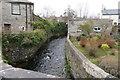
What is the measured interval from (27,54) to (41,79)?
15116 mm

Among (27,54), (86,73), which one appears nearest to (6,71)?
(86,73)

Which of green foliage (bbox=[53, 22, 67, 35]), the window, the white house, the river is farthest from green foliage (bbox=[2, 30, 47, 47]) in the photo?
the white house

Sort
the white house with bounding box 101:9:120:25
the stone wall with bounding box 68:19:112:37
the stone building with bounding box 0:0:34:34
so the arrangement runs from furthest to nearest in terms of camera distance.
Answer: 1. the white house with bounding box 101:9:120:25
2. the stone wall with bounding box 68:19:112:37
3. the stone building with bounding box 0:0:34:34

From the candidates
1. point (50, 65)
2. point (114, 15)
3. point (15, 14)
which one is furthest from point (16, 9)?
point (114, 15)

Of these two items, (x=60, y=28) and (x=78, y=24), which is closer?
(x=78, y=24)

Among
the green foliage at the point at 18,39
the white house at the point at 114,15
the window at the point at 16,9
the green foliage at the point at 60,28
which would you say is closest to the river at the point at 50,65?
the green foliage at the point at 18,39

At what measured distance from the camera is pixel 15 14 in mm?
22219

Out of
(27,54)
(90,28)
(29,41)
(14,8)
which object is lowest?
(27,54)

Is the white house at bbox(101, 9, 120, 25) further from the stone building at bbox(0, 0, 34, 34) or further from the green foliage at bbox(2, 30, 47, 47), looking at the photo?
the green foliage at bbox(2, 30, 47, 47)

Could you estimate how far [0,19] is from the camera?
22.3 meters

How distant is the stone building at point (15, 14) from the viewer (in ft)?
71.2

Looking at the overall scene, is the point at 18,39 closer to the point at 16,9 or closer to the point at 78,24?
the point at 16,9

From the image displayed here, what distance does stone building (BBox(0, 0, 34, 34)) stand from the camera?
21.7 m

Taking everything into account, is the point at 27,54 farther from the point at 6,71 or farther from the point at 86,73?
the point at 6,71
